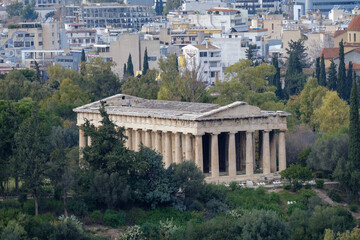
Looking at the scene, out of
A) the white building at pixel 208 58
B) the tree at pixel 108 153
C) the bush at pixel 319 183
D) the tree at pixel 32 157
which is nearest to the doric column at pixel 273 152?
the bush at pixel 319 183

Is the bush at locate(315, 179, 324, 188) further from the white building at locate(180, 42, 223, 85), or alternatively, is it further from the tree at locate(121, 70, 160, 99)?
the white building at locate(180, 42, 223, 85)

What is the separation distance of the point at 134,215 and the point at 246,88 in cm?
3343

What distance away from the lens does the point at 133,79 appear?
12462 centimetres

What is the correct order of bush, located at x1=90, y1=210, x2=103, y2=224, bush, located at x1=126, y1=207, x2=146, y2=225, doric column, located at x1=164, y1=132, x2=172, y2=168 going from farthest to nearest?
doric column, located at x1=164, y1=132, x2=172, y2=168 < bush, located at x1=126, y1=207, x2=146, y2=225 < bush, located at x1=90, y1=210, x2=103, y2=224

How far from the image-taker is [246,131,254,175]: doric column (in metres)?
87.9

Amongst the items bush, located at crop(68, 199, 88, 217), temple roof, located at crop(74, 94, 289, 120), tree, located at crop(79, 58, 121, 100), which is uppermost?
temple roof, located at crop(74, 94, 289, 120)

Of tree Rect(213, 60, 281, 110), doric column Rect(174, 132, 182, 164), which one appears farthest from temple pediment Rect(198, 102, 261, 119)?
tree Rect(213, 60, 281, 110)

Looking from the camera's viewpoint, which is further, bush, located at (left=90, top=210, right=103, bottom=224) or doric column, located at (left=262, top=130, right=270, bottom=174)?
doric column, located at (left=262, top=130, right=270, bottom=174)

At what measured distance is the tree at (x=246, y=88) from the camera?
105162 mm

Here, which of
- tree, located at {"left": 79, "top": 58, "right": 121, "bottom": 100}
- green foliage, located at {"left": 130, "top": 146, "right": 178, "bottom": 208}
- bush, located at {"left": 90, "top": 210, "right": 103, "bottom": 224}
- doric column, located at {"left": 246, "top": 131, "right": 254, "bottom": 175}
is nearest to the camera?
bush, located at {"left": 90, "top": 210, "right": 103, "bottom": 224}

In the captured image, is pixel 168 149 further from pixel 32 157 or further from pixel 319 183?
pixel 32 157

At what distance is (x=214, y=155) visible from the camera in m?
86.6

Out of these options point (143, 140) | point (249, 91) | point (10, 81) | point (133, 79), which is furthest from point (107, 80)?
point (143, 140)

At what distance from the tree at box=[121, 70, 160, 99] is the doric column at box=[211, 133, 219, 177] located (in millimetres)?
26852
